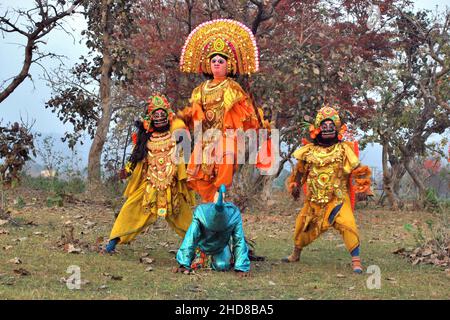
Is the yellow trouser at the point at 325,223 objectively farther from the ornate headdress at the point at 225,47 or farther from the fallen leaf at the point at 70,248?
the fallen leaf at the point at 70,248

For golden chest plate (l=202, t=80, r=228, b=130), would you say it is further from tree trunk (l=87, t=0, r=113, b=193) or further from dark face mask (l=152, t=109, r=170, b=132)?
tree trunk (l=87, t=0, r=113, b=193)

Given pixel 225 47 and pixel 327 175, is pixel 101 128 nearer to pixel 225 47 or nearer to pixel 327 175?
pixel 225 47

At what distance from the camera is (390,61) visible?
16141 millimetres

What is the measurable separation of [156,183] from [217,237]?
1140 mm

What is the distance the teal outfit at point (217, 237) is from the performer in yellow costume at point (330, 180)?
108 centimetres

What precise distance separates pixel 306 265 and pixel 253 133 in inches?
67.2

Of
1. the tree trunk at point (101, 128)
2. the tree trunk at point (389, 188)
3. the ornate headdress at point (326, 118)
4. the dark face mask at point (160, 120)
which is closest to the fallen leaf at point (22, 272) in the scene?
the dark face mask at point (160, 120)

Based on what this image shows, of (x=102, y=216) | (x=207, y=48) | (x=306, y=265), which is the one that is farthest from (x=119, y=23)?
(x=306, y=265)

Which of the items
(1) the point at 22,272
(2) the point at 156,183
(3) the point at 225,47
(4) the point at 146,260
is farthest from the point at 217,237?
(3) the point at 225,47

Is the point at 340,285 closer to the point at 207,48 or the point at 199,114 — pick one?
the point at 199,114

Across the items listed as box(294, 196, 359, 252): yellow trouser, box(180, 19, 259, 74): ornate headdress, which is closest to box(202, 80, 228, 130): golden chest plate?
box(180, 19, 259, 74): ornate headdress

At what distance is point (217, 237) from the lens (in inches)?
260

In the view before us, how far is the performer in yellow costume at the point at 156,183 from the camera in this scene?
7285 mm

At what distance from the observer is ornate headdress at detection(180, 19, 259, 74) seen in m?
7.04
